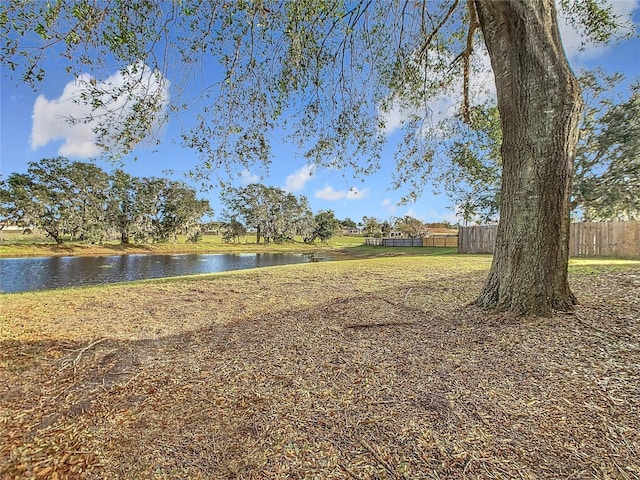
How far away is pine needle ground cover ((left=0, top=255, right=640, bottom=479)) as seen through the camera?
1.36 meters

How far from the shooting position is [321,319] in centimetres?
363

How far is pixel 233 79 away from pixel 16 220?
1107 inches

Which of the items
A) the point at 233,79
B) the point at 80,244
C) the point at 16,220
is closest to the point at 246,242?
the point at 80,244

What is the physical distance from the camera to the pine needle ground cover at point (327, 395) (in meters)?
1.36

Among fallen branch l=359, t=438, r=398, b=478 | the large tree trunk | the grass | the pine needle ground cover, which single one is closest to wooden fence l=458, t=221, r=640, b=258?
the large tree trunk

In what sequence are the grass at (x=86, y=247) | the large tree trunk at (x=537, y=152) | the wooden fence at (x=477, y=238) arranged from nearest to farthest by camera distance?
the large tree trunk at (x=537, y=152), the wooden fence at (x=477, y=238), the grass at (x=86, y=247)

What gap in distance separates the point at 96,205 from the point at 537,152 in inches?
1248

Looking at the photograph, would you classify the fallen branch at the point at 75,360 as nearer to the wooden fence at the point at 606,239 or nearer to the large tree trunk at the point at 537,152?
the large tree trunk at the point at 537,152

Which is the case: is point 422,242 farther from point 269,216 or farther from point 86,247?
point 86,247

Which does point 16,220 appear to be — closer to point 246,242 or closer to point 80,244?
point 80,244

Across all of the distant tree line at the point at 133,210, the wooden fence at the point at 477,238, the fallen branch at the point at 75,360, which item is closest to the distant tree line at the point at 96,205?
the distant tree line at the point at 133,210

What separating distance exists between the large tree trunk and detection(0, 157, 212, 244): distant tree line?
2145 cm

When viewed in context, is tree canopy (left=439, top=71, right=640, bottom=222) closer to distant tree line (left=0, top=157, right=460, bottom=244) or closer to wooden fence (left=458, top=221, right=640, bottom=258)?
wooden fence (left=458, top=221, right=640, bottom=258)

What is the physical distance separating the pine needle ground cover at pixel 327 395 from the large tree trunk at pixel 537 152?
0.37m
